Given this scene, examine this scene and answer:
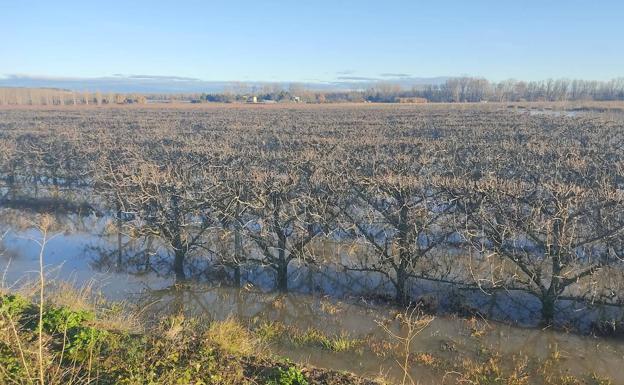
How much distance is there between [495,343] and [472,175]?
343 inches

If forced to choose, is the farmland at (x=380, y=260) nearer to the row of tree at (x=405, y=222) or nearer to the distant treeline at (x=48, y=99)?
the row of tree at (x=405, y=222)

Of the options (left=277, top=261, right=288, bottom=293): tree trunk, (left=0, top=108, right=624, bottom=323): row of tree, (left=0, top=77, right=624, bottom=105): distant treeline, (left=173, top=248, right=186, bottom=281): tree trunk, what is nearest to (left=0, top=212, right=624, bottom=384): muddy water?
(left=277, top=261, right=288, bottom=293): tree trunk

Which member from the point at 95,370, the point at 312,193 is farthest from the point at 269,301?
the point at 95,370

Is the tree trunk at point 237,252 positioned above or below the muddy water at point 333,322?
above

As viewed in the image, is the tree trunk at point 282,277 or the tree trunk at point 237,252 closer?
the tree trunk at point 282,277

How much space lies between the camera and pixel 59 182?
91.7 ft

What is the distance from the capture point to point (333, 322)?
1222 cm

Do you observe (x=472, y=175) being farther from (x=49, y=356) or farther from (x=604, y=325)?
(x=49, y=356)

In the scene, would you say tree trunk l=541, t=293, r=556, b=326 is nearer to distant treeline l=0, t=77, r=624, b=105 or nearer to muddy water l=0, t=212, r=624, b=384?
muddy water l=0, t=212, r=624, b=384

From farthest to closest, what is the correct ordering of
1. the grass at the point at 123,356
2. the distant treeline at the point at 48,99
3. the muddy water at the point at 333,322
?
the distant treeline at the point at 48,99, the muddy water at the point at 333,322, the grass at the point at 123,356

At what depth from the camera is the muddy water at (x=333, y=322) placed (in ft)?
33.7

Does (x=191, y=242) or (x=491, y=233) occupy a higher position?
(x=491, y=233)

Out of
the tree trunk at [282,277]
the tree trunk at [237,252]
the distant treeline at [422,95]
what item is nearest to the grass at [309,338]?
the tree trunk at [282,277]

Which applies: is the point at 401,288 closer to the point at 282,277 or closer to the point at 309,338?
the point at 309,338
